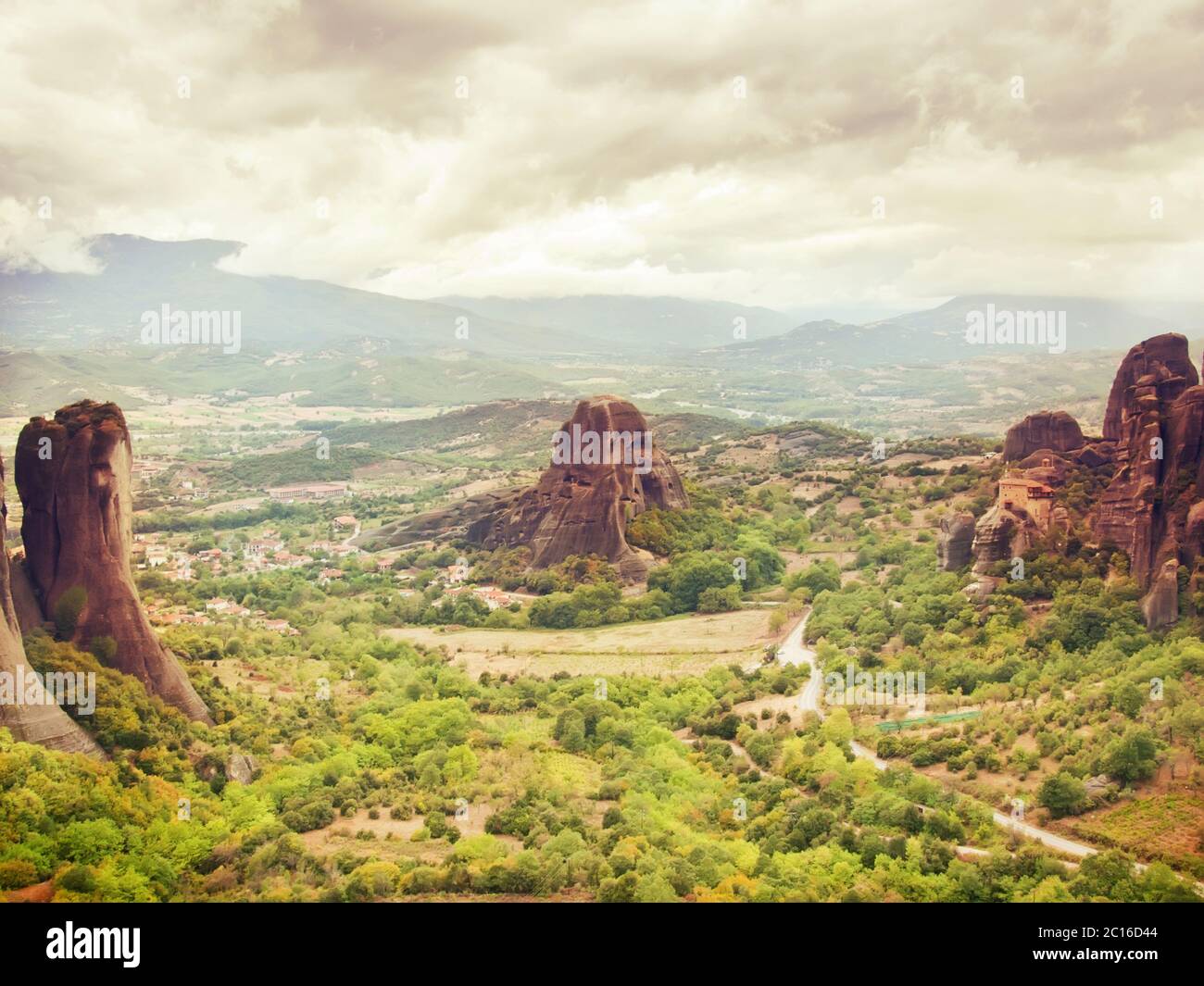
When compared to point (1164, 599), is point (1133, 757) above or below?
below

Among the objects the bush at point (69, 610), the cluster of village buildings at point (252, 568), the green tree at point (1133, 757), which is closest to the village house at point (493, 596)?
the cluster of village buildings at point (252, 568)

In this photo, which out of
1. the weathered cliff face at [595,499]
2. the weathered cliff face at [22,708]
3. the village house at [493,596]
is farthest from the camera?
the weathered cliff face at [595,499]

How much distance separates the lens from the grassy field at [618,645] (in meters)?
31.1

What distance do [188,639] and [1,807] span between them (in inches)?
342

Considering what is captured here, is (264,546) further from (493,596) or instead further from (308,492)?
(308,492)

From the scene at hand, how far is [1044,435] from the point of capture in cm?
3189

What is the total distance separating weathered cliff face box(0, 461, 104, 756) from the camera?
53.9 ft

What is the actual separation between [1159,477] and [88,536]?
75.4ft

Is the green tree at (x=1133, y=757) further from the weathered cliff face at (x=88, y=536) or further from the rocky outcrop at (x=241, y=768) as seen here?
the weathered cliff face at (x=88, y=536)

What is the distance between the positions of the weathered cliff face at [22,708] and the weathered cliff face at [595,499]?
2537cm

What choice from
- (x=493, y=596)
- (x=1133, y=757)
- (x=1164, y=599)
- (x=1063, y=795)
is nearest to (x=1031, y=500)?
(x=1164, y=599)

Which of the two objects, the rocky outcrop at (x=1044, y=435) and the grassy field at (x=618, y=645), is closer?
the rocky outcrop at (x=1044, y=435)

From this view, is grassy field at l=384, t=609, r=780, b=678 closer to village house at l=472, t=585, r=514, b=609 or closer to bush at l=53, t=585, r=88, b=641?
village house at l=472, t=585, r=514, b=609

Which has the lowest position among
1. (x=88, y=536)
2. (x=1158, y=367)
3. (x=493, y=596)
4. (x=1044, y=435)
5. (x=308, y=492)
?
(x=493, y=596)
